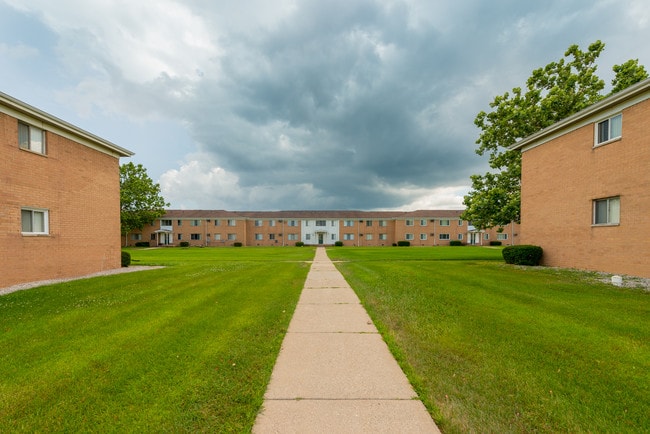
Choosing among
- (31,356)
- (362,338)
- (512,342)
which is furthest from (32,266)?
(512,342)

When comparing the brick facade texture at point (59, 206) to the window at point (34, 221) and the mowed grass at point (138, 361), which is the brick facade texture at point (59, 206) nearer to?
the window at point (34, 221)

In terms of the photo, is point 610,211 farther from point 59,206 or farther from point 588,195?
point 59,206

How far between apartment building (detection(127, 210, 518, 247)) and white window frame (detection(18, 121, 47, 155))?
45.1 m

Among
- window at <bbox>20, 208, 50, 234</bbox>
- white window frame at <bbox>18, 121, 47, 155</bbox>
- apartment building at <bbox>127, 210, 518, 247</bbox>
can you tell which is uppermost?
white window frame at <bbox>18, 121, 47, 155</bbox>

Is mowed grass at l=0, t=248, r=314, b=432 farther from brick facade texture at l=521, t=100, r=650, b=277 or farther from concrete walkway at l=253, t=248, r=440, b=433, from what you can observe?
brick facade texture at l=521, t=100, r=650, b=277

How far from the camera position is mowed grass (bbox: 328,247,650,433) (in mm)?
2711

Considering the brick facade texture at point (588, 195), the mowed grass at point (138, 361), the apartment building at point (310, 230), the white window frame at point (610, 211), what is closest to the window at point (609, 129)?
the brick facade texture at point (588, 195)

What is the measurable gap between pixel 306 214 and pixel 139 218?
1154 inches

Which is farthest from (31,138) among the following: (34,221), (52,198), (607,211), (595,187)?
(607,211)

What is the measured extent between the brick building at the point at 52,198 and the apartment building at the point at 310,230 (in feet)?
138

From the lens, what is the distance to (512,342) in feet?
14.6

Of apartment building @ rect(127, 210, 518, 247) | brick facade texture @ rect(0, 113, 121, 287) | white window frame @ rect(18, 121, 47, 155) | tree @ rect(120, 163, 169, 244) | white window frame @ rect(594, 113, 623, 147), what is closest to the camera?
brick facade texture @ rect(0, 113, 121, 287)

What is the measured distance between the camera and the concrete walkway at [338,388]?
2572 millimetres

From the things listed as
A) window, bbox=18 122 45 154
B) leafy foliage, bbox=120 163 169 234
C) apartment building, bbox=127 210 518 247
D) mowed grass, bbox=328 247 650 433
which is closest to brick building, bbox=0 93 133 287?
window, bbox=18 122 45 154
